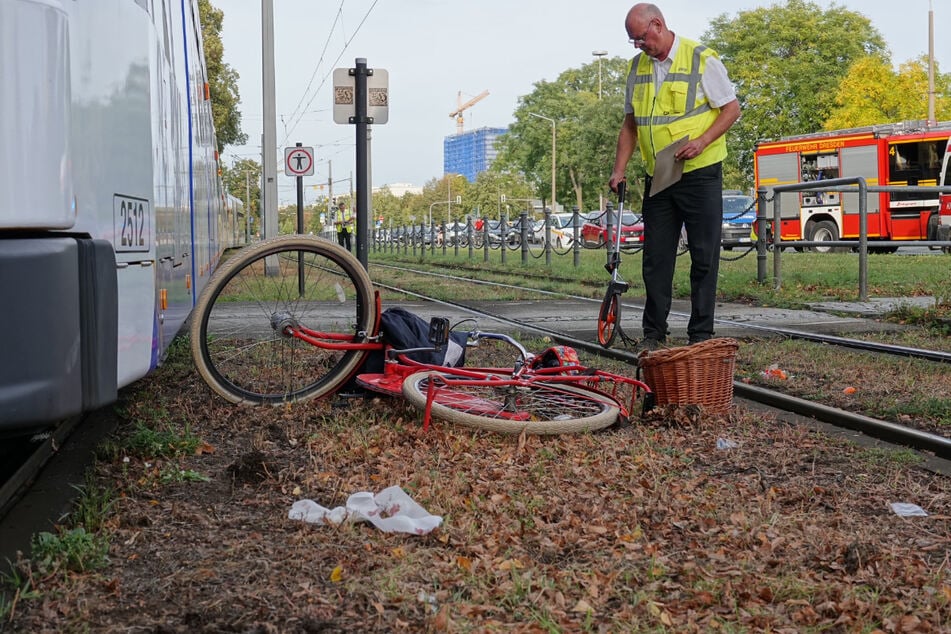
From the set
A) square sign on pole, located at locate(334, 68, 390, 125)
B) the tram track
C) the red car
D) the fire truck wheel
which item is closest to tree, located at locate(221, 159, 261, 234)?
the red car

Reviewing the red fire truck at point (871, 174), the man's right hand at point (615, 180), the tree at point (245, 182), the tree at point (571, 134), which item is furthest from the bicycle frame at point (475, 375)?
the tree at point (245, 182)

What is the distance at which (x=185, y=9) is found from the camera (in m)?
6.75

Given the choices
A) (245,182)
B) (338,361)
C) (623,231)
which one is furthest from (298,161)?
(245,182)

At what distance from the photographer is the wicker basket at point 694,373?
4816mm

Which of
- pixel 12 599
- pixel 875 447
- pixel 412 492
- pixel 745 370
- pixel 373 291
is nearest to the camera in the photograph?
pixel 12 599

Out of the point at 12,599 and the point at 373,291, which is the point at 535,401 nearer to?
the point at 373,291

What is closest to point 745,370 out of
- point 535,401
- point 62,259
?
point 535,401

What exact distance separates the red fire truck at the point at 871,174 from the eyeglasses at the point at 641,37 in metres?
21.9

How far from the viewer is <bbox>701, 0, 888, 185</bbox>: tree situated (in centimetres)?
5225

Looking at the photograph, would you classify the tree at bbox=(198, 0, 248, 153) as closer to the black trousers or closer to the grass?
the black trousers

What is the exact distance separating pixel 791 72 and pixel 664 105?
48739 millimetres

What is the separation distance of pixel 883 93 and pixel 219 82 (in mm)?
26614

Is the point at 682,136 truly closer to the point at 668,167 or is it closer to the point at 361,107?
the point at 668,167

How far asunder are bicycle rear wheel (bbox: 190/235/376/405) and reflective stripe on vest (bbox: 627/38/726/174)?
2.31 metres
